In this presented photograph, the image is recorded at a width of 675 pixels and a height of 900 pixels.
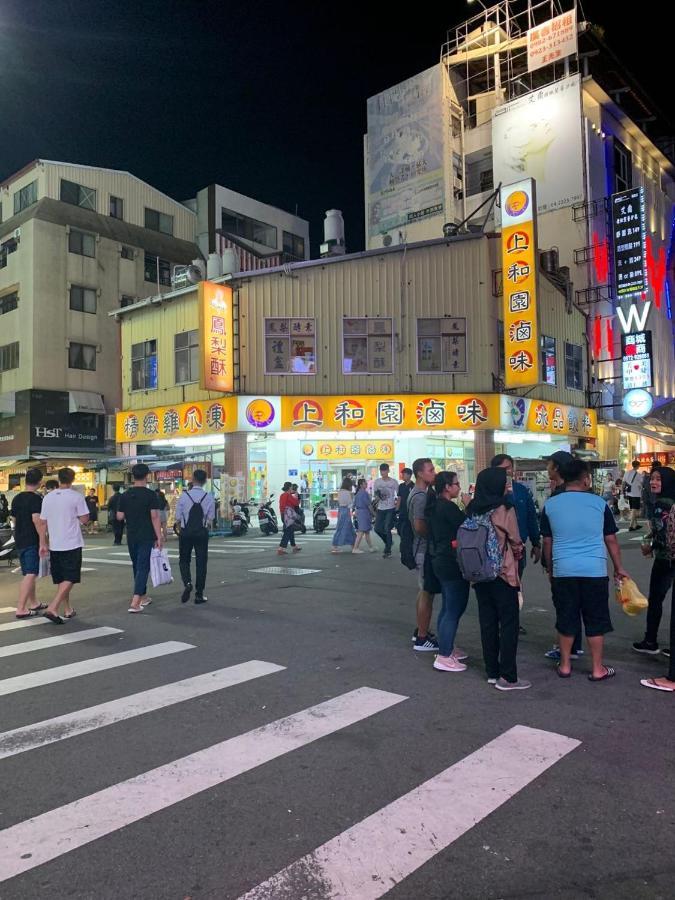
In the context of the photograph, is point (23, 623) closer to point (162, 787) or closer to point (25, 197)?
point (162, 787)

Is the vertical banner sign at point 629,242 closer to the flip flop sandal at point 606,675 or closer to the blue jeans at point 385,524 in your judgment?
the blue jeans at point 385,524

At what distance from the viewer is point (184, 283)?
26188mm

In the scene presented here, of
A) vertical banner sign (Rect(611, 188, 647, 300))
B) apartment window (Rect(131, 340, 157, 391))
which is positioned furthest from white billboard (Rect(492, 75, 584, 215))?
apartment window (Rect(131, 340, 157, 391))

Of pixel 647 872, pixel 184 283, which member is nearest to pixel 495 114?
pixel 184 283

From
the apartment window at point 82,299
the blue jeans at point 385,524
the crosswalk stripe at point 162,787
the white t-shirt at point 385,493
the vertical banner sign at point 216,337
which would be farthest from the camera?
the apartment window at point 82,299

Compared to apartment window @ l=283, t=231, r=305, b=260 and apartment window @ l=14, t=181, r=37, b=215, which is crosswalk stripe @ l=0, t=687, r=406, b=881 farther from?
apartment window @ l=283, t=231, r=305, b=260

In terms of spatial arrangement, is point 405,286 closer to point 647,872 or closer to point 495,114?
point 495,114

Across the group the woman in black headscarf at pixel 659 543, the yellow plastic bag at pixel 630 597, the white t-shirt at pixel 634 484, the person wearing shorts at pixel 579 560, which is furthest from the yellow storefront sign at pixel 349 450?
the person wearing shorts at pixel 579 560

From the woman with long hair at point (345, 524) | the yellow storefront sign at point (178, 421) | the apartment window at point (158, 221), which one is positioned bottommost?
the woman with long hair at point (345, 524)

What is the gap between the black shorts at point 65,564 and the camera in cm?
838

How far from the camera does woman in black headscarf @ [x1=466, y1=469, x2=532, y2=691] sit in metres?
5.34

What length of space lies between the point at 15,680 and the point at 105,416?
105 ft

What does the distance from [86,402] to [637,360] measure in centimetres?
2795

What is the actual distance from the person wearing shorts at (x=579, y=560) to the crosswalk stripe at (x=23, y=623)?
21.6 ft
